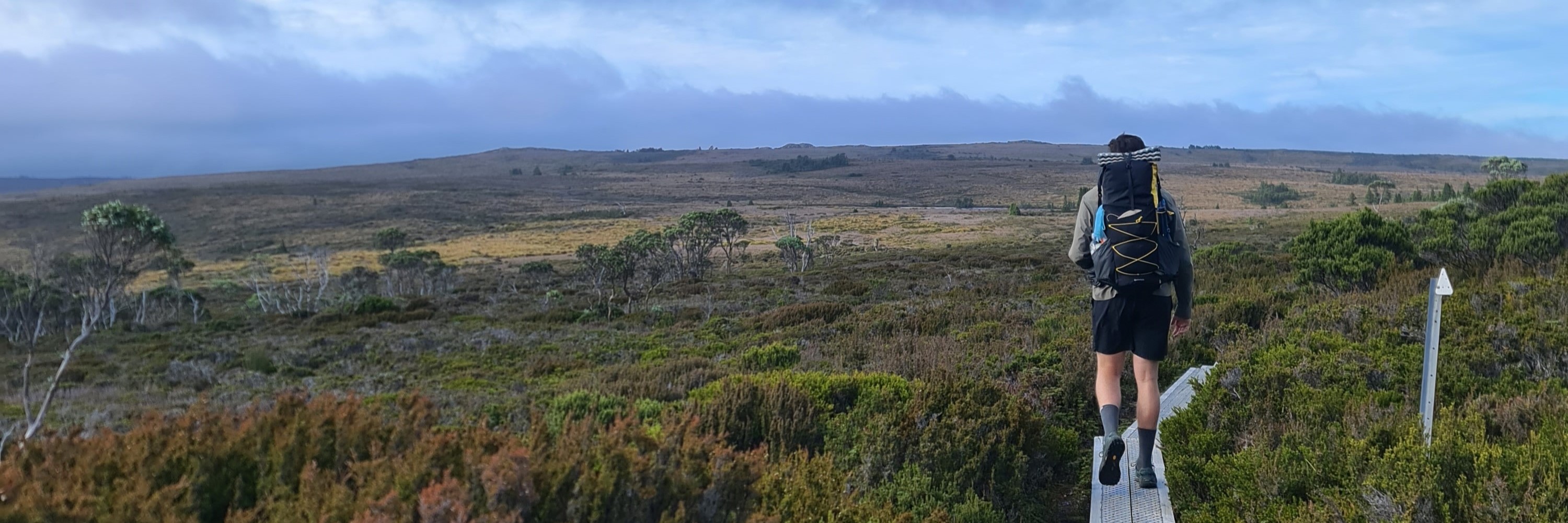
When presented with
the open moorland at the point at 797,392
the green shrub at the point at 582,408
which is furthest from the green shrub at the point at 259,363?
the green shrub at the point at 582,408

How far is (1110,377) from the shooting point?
3494mm

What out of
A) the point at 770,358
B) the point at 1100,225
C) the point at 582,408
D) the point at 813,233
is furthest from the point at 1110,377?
the point at 813,233

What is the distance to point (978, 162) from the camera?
146m

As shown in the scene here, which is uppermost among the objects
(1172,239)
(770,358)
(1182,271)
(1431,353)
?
(1172,239)

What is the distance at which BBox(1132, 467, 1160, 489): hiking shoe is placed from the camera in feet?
11.2

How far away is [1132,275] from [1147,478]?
89 centimetres

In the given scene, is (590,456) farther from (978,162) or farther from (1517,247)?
(978,162)

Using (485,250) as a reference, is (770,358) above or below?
above

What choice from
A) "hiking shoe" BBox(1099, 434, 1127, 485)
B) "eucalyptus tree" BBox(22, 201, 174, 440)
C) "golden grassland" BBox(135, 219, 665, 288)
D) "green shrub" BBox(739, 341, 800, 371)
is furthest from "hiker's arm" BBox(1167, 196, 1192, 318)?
"golden grassland" BBox(135, 219, 665, 288)

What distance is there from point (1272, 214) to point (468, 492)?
221 feet

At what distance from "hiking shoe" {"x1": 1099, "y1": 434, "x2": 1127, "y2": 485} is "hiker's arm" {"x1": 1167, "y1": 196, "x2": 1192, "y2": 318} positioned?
60 cm

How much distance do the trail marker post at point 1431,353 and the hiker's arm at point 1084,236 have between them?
50.3 inches

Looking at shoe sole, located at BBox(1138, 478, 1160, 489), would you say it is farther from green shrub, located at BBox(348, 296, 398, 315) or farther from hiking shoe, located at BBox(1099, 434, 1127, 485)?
green shrub, located at BBox(348, 296, 398, 315)

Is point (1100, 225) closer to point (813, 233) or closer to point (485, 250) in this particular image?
point (813, 233)
